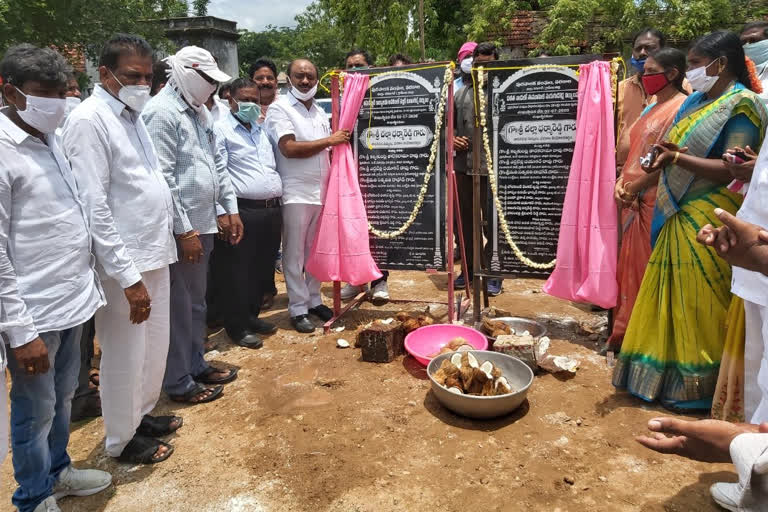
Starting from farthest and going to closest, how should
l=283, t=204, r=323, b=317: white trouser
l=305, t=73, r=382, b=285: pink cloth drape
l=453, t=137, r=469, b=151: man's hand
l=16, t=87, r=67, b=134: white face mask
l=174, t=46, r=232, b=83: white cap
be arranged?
l=453, t=137, r=469, b=151: man's hand → l=283, t=204, r=323, b=317: white trouser → l=305, t=73, r=382, b=285: pink cloth drape → l=174, t=46, r=232, b=83: white cap → l=16, t=87, r=67, b=134: white face mask

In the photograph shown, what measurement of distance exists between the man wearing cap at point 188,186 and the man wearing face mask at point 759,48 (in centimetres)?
354

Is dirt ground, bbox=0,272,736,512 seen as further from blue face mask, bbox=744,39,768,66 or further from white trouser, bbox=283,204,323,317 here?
blue face mask, bbox=744,39,768,66

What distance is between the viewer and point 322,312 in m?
4.93

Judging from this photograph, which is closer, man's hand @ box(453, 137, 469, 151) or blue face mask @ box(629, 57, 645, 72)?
blue face mask @ box(629, 57, 645, 72)

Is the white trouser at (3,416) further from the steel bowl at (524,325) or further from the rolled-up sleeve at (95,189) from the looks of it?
the steel bowl at (524,325)

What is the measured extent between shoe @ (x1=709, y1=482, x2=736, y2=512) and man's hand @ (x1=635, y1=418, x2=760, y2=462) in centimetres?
100

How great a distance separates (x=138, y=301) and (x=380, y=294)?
303 cm

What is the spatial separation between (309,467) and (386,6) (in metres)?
13.2

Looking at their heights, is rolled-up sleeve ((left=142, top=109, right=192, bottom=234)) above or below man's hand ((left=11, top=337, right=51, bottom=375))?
above

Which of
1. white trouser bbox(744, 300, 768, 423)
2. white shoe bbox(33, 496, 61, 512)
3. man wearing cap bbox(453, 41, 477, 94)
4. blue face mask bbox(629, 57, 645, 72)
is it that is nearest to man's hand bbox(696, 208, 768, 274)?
white trouser bbox(744, 300, 768, 423)

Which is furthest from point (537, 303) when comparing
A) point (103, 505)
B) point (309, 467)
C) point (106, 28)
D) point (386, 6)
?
point (106, 28)

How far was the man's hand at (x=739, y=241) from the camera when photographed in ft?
5.08

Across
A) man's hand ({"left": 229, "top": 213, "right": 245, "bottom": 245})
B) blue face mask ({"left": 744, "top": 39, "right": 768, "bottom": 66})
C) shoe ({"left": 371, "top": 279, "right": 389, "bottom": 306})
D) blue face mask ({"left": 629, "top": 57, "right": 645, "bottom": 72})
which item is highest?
blue face mask ({"left": 744, "top": 39, "right": 768, "bottom": 66})

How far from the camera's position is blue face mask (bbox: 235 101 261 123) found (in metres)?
4.26
